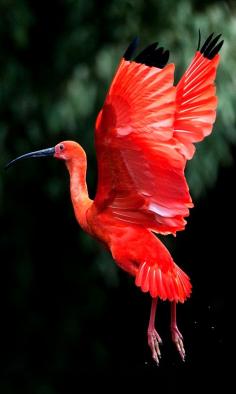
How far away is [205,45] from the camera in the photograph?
124 inches

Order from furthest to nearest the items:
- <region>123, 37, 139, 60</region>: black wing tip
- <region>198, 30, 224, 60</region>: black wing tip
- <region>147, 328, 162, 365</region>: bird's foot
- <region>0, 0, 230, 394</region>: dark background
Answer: <region>0, 0, 230, 394</region>: dark background < <region>198, 30, 224, 60</region>: black wing tip < <region>147, 328, 162, 365</region>: bird's foot < <region>123, 37, 139, 60</region>: black wing tip

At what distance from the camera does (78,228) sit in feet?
24.2

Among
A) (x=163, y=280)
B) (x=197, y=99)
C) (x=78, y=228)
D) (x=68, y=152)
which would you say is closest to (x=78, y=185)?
(x=68, y=152)

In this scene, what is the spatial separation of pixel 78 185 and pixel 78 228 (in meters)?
4.35

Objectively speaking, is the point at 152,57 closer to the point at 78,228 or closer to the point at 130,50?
the point at 130,50

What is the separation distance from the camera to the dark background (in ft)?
21.5

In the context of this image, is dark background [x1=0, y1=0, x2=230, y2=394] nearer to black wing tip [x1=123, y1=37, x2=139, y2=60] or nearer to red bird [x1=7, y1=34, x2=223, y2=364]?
red bird [x1=7, y1=34, x2=223, y2=364]

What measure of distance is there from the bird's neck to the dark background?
10.1 feet

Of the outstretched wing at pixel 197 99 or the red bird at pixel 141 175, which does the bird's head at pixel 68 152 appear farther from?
the outstretched wing at pixel 197 99

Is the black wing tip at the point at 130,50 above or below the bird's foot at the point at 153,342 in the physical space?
above

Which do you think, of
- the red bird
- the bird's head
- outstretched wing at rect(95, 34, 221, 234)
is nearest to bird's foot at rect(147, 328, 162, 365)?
the red bird

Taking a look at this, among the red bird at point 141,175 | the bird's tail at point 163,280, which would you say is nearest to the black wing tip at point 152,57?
the red bird at point 141,175

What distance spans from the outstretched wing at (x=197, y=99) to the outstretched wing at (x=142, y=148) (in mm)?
148

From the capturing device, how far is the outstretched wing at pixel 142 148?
2908 millimetres
